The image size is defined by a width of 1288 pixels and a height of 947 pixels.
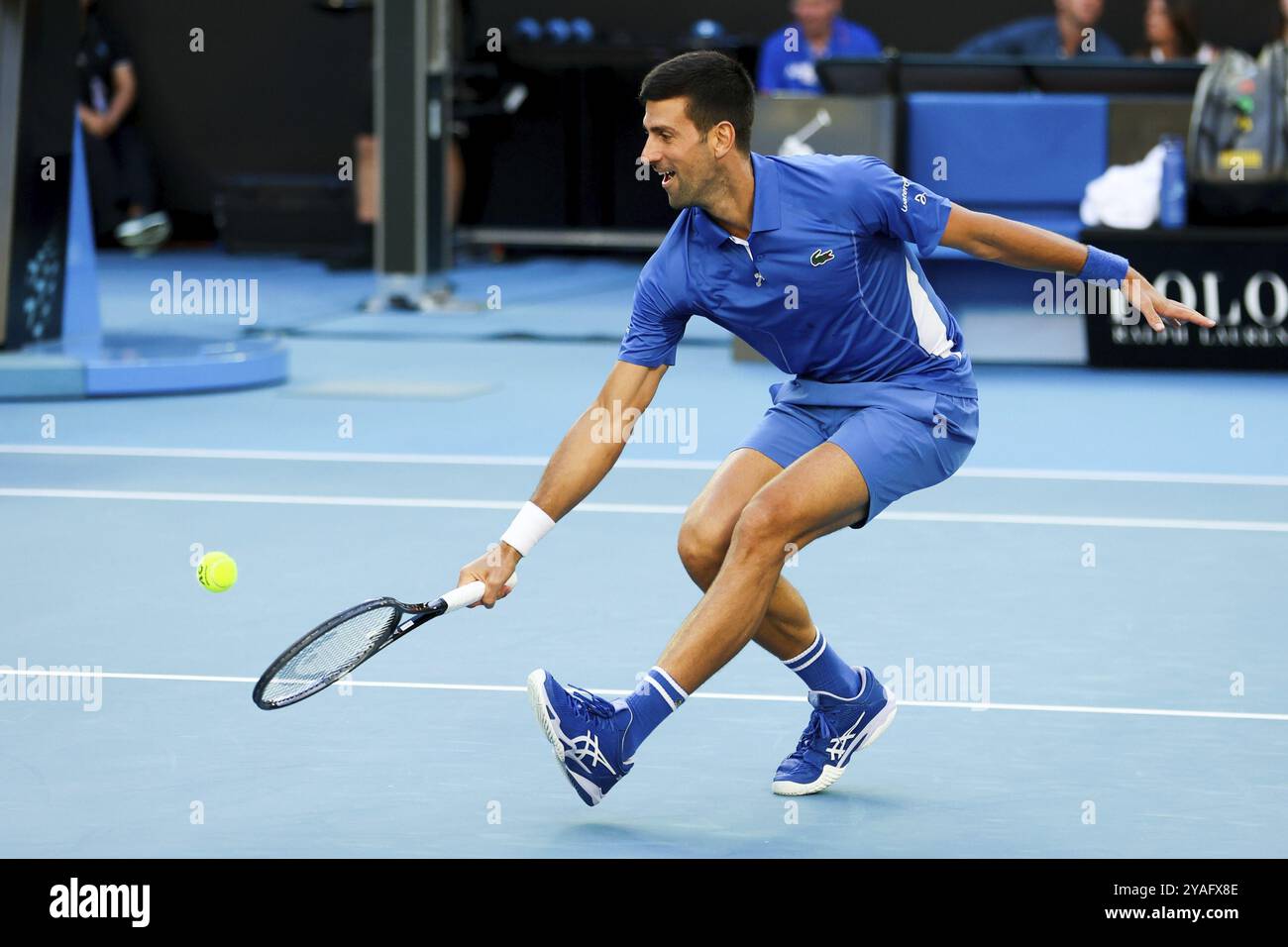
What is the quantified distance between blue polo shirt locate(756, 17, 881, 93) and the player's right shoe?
10.1 meters

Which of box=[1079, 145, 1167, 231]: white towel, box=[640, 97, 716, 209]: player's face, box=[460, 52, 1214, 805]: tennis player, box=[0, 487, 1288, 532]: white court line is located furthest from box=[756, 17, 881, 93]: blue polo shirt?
box=[640, 97, 716, 209]: player's face

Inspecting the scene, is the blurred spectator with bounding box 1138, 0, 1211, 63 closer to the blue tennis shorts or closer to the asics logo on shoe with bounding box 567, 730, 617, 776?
the blue tennis shorts

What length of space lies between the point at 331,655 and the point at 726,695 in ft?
4.88

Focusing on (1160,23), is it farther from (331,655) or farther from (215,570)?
(331,655)

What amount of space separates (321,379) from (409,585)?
4.92 metres

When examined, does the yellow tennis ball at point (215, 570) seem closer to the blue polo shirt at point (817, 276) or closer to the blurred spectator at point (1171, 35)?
the blue polo shirt at point (817, 276)

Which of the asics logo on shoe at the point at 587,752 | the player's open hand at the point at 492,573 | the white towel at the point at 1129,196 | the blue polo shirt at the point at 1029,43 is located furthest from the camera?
the blue polo shirt at the point at 1029,43

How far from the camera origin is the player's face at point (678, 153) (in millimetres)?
4098

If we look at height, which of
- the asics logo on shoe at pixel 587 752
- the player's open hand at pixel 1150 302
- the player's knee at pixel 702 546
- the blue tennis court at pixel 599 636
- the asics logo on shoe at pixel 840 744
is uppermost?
the player's open hand at pixel 1150 302

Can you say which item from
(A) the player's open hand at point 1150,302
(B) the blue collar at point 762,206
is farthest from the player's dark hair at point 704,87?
(A) the player's open hand at point 1150,302

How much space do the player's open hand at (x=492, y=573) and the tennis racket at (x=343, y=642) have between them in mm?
21

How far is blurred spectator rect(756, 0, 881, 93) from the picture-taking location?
1366 centimetres

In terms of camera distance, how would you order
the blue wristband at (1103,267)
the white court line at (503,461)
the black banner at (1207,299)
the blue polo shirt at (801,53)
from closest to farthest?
the blue wristband at (1103,267)
the white court line at (503,461)
the black banner at (1207,299)
the blue polo shirt at (801,53)

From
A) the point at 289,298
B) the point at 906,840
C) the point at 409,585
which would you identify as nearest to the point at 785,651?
the point at 906,840
